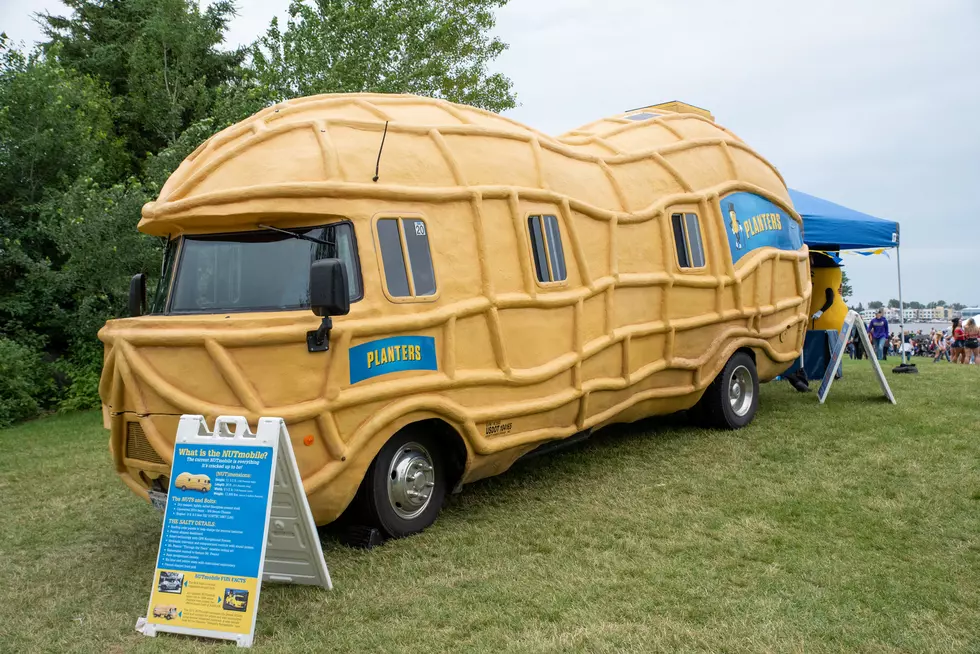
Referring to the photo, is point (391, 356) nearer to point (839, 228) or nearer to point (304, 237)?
point (304, 237)

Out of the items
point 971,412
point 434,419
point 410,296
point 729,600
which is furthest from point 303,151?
point 971,412

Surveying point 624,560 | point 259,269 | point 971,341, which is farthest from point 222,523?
point 971,341

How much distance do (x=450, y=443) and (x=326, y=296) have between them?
1.87 m

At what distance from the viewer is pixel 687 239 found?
8.38m

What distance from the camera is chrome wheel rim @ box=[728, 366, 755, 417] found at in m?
9.46

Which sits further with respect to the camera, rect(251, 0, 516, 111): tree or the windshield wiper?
rect(251, 0, 516, 111): tree

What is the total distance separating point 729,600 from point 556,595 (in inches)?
38.3

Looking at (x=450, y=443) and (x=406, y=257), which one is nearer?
(x=406, y=257)

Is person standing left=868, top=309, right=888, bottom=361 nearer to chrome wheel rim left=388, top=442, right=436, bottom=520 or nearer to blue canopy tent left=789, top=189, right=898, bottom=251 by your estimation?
blue canopy tent left=789, top=189, right=898, bottom=251

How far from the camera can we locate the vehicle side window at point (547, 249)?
651 cm

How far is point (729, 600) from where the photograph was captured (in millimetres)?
4469

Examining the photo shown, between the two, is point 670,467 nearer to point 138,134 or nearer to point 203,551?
point 203,551

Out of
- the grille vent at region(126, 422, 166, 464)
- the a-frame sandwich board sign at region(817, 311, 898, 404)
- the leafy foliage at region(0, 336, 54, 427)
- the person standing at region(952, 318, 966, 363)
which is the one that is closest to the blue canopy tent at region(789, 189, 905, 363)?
the a-frame sandwich board sign at region(817, 311, 898, 404)

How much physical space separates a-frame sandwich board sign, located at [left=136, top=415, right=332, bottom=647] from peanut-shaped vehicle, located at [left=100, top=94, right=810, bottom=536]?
1.43ft
